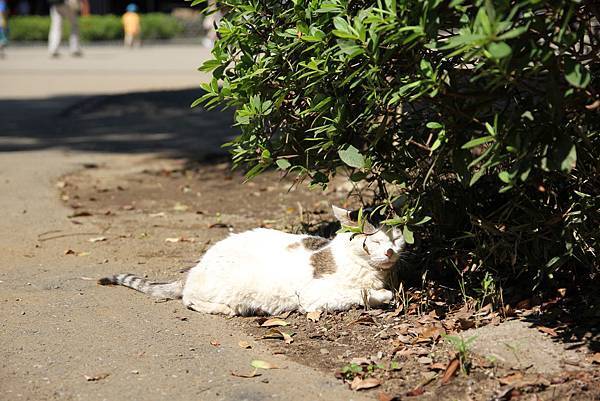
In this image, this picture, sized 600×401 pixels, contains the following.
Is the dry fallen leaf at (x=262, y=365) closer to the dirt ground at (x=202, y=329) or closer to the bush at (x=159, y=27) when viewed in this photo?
the dirt ground at (x=202, y=329)

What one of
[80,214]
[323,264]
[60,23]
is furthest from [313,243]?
[60,23]

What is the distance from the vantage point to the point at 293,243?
540 cm

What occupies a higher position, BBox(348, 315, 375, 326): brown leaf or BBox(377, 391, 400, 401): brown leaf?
BBox(377, 391, 400, 401): brown leaf

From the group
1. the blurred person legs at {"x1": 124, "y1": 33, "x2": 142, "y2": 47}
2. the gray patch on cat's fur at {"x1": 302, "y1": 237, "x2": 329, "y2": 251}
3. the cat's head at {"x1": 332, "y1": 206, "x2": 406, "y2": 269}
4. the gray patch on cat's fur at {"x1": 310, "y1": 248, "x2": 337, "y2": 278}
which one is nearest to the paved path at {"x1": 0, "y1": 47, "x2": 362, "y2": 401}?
the gray patch on cat's fur at {"x1": 310, "y1": 248, "x2": 337, "y2": 278}

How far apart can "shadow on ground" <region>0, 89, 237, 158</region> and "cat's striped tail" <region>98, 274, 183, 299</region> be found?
5.26 metres

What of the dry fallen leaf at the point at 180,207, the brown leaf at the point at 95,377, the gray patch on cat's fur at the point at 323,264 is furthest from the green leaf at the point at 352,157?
the dry fallen leaf at the point at 180,207

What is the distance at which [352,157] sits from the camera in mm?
4703

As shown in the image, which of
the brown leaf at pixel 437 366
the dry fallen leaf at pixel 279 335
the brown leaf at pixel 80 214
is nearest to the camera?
the brown leaf at pixel 437 366

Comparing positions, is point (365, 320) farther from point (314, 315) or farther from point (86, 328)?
point (86, 328)

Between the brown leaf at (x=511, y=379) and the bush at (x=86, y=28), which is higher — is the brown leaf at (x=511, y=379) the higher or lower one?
the higher one

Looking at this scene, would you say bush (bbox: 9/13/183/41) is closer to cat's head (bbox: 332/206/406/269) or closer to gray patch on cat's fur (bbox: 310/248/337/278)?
gray patch on cat's fur (bbox: 310/248/337/278)

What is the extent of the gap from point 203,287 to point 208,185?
4172 mm

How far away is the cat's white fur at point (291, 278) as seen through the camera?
16.7 ft

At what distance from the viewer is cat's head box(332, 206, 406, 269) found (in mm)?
4977
